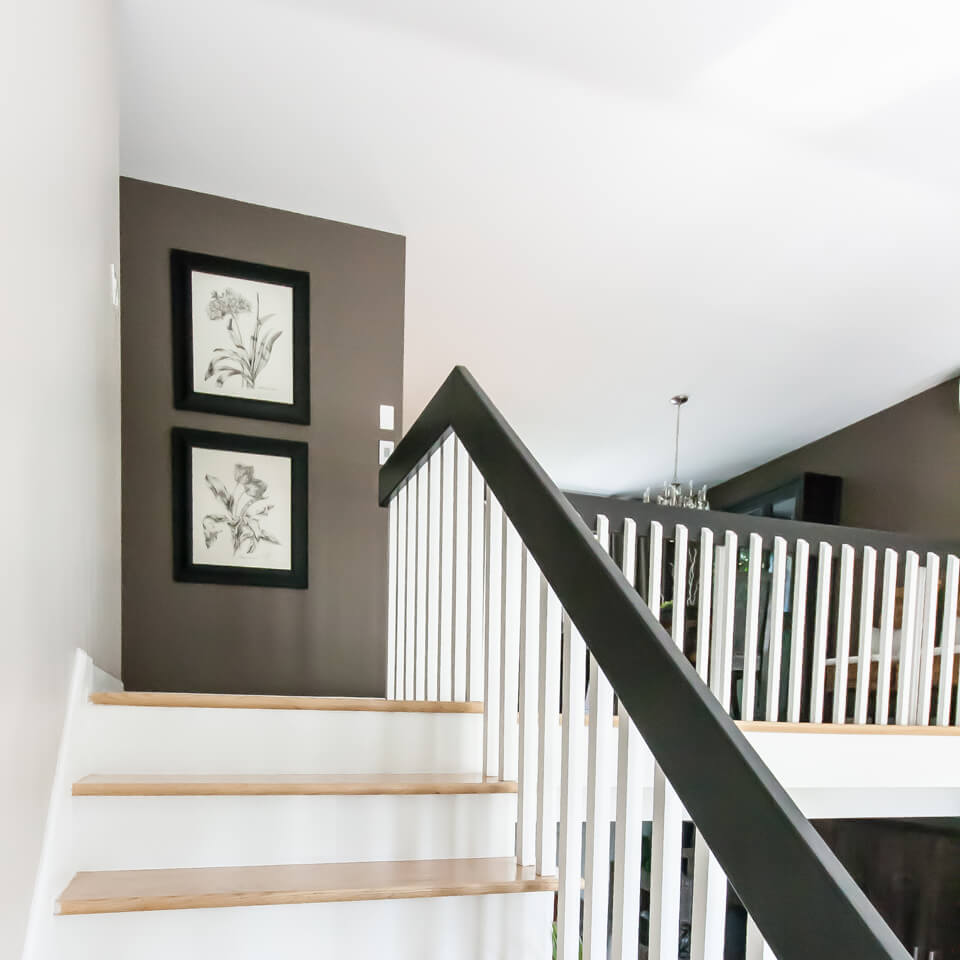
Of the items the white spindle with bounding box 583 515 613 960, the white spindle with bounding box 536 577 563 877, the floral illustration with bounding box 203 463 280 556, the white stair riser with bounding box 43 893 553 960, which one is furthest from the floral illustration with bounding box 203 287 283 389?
the white spindle with bounding box 583 515 613 960

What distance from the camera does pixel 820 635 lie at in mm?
2715

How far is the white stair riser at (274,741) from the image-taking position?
64.6 inches

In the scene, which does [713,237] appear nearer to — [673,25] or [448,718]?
[673,25]

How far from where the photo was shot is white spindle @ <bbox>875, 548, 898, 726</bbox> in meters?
2.82

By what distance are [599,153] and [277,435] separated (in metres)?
1.63

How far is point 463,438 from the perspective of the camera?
176 cm

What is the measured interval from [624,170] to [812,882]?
292cm

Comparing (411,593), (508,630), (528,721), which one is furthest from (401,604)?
(528,721)

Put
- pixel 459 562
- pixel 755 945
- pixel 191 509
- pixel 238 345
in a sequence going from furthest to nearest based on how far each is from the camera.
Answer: pixel 238 345 → pixel 191 509 → pixel 459 562 → pixel 755 945

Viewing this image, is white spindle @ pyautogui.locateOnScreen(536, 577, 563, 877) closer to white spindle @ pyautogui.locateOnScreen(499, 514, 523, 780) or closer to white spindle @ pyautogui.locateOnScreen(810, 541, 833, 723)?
white spindle @ pyautogui.locateOnScreen(499, 514, 523, 780)

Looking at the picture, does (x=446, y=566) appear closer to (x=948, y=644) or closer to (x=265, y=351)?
(x=265, y=351)

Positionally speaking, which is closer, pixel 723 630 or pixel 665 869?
pixel 665 869

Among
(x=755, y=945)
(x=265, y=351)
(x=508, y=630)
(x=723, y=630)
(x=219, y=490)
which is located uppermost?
(x=265, y=351)

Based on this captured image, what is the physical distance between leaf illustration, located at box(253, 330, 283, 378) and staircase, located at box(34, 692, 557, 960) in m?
1.73
